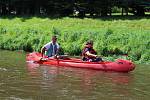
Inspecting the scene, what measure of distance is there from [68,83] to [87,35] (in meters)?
12.9

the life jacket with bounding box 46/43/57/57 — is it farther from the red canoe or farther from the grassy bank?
the grassy bank

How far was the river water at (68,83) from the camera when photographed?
17220 mm

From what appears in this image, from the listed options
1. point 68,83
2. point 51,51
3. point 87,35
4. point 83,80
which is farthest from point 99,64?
point 87,35

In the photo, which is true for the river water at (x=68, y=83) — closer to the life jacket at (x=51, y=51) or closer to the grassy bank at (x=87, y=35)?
the life jacket at (x=51, y=51)

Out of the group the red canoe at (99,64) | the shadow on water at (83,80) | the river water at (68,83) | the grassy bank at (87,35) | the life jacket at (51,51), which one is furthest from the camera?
the grassy bank at (87,35)

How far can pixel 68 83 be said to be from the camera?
65.4 ft

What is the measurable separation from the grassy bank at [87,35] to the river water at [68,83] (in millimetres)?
3709

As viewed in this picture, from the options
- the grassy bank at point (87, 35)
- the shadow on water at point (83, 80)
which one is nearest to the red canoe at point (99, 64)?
the shadow on water at point (83, 80)

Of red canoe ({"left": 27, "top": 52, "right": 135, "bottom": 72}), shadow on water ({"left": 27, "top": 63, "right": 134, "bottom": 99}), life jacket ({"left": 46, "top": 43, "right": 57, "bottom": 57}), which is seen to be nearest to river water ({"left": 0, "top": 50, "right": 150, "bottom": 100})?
shadow on water ({"left": 27, "top": 63, "right": 134, "bottom": 99})

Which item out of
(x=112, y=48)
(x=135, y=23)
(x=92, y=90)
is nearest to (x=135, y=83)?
(x=92, y=90)

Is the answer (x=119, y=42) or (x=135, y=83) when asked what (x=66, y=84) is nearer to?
(x=135, y=83)

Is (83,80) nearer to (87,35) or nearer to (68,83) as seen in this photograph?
(68,83)

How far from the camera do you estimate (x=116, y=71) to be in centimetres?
2414

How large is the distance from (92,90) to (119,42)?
40.5 feet
